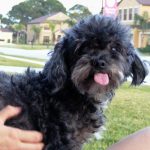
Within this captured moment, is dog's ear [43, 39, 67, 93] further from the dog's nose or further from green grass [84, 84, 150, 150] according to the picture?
green grass [84, 84, 150, 150]

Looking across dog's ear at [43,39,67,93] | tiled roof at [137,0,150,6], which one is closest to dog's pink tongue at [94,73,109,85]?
dog's ear at [43,39,67,93]

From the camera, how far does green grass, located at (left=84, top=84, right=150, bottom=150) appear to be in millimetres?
5266

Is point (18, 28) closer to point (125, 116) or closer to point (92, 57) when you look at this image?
point (125, 116)

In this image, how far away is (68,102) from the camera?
10.4 feet

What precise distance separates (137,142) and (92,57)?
2.18 feet

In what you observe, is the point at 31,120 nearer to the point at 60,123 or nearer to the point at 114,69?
the point at 60,123

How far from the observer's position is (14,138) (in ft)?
9.09

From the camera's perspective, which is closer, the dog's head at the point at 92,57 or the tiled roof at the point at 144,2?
the dog's head at the point at 92,57

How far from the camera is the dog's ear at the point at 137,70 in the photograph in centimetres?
340

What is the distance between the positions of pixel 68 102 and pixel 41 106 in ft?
0.71

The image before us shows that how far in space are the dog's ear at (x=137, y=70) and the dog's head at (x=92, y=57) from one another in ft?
0.40

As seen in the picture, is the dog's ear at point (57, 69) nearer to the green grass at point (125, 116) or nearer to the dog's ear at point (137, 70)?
the dog's ear at point (137, 70)

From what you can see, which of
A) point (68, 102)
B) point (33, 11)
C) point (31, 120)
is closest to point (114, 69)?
point (68, 102)

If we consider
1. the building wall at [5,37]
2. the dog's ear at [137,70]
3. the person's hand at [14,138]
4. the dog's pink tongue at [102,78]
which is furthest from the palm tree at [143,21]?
the person's hand at [14,138]
